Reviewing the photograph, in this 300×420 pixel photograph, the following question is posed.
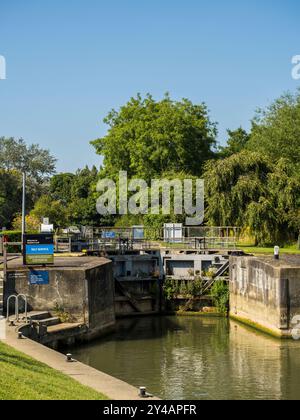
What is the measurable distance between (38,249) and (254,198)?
22539 mm

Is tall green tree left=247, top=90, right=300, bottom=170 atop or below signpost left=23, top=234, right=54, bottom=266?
atop

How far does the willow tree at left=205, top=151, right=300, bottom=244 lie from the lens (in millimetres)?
47844

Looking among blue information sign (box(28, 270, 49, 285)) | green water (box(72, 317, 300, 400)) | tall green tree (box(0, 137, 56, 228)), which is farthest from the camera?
tall green tree (box(0, 137, 56, 228))

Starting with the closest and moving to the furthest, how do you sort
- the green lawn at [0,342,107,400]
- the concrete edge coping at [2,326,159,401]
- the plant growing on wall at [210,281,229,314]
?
1. the green lawn at [0,342,107,400]
2. the concrete edge coping at [2,326,159,401]
3. the plant growing on wall at [210,281,229,314]

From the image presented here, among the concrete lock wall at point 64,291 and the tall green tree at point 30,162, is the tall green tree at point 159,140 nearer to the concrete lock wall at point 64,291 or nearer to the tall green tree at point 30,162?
the tall green tree at point 30,162

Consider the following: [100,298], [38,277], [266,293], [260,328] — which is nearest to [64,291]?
[38,277]

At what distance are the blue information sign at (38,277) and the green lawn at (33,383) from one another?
9922mm

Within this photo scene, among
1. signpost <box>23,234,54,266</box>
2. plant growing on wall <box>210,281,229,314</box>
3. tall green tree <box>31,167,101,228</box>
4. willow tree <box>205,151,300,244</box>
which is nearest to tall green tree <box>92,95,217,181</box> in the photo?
tall green tree <box>31,167,101,228</box>

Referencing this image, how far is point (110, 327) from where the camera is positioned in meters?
31.0

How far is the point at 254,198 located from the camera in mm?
48625

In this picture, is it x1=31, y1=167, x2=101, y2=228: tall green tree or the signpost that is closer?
the signpost

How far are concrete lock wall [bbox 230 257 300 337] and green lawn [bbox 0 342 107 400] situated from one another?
13839mm

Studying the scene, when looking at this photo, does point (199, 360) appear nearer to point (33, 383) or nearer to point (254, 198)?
point (33, 383)

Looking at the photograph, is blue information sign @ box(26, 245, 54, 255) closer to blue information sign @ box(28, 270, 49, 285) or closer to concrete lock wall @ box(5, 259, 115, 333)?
concrete lock wall @ box(5, 259, 115, 333)
